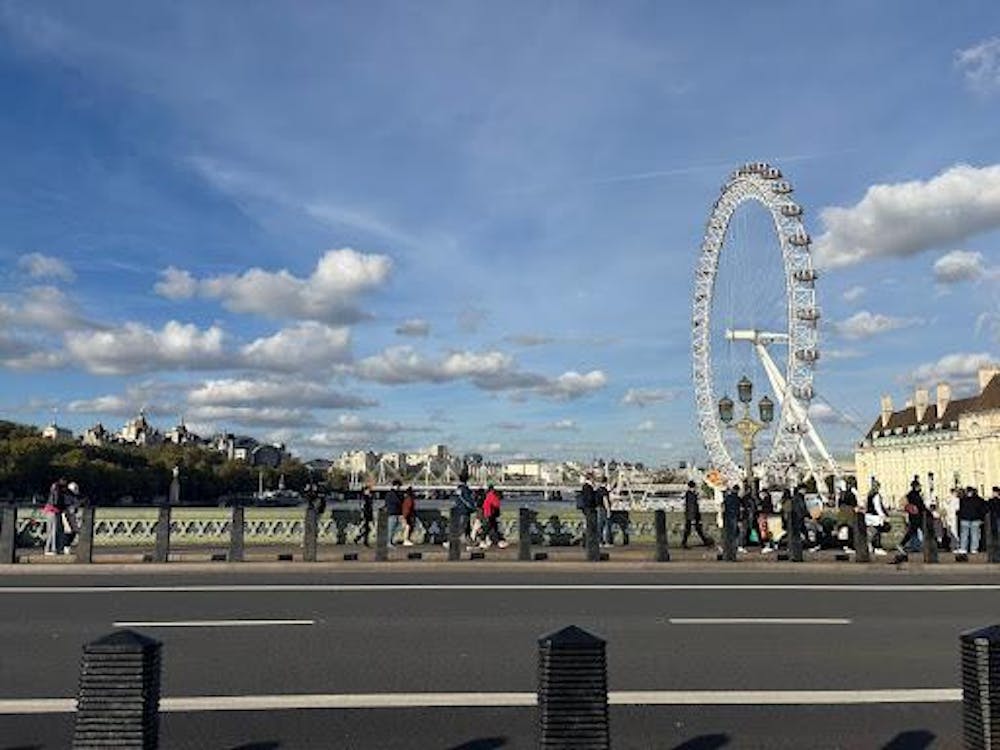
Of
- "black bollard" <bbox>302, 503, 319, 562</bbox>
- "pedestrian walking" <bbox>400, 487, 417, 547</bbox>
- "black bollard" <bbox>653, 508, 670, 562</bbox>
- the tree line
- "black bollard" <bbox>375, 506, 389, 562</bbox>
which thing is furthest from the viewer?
the tree line

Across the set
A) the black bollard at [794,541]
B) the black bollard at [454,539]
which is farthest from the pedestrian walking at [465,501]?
the black bollard at [794,541]

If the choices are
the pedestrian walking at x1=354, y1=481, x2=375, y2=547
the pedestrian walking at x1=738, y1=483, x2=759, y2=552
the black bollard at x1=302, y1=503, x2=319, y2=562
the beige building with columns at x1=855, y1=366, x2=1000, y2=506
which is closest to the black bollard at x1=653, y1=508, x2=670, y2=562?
the pedestrian walking at x1=738, y1=483, x2=759, y2=552

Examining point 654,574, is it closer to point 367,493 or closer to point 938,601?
point 938,601

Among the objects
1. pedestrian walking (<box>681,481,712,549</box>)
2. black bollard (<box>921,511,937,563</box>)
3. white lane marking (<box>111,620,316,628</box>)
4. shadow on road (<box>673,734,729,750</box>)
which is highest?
pedestrian walking (<box>681,481,712,549</box>)

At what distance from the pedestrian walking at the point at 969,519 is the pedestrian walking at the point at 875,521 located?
5.96ft

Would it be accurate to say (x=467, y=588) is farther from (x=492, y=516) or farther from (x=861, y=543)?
(x=861, y=543)

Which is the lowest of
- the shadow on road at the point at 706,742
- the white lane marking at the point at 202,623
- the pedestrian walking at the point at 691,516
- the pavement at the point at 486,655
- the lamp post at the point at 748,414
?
the shadow on road at the point at 706,742

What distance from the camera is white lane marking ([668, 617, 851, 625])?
1335 centimetres

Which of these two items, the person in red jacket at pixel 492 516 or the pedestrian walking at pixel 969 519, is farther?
the person in red jacket at pixel 492 516

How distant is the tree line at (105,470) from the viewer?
129000 millimetres

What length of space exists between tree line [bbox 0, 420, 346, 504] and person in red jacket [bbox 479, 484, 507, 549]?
85.0 metres

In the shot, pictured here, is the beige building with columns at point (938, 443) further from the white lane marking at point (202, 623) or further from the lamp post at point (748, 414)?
the white lane marking at point (202, 623)

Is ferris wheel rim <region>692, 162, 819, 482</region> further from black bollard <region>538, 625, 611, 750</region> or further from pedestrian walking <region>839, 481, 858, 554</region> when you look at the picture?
black bollard <region>538, 625, 611, 750</region>

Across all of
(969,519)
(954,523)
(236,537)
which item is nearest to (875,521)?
(969,519)
